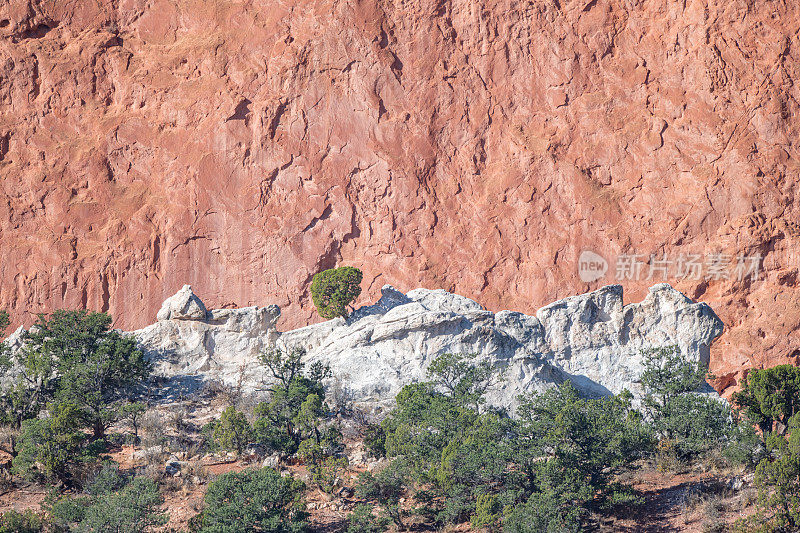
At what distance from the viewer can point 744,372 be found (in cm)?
4994

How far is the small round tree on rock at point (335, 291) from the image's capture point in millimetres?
35094

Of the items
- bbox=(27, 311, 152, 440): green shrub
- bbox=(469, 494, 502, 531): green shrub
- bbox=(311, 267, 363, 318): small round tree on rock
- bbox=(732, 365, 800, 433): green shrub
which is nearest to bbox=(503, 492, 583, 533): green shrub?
bbox=(469, 494, 502, 531): green shrub

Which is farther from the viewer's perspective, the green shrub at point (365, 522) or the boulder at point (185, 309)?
the boulder at point (185, 309)

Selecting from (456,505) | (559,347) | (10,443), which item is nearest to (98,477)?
(10,443)

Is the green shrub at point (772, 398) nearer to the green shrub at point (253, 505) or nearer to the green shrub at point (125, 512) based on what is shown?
the green shrub at point (253, 505)

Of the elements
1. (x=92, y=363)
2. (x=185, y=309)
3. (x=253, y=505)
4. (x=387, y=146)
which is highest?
(x=387, y=146)

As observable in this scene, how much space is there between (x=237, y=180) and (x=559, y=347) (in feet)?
85.2

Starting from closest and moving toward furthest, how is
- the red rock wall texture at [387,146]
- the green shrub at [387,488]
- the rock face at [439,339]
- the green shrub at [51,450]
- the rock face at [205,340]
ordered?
1. the green shrub at [387,488]
2. the green shrub at [51,450]
3. the rock face at [439,339]
4. the rock face at [205,340]
5. the red rock wall texture at [387,146]

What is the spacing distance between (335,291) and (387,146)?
20.3 metres

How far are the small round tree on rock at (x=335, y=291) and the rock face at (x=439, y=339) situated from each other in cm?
98

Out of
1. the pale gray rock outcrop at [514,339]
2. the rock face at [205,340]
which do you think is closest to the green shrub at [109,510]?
the rock face at [205,340]

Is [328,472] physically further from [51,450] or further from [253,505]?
[51,450]

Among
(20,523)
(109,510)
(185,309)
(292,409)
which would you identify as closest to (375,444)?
(292,409)

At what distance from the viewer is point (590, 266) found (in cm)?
5325
